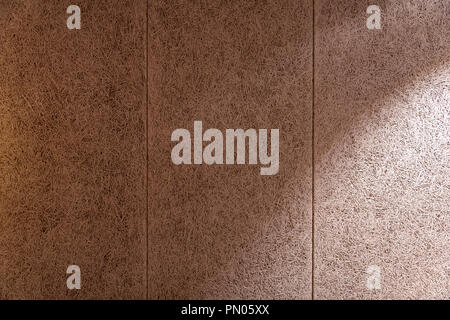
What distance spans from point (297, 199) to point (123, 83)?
4.12 feet

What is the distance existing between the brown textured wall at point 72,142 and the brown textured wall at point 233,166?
13 centimetres

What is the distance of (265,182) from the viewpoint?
6.48ft

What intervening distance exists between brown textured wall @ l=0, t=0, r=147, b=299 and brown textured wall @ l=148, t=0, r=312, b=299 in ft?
0.42

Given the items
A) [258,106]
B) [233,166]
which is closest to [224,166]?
[233,166]

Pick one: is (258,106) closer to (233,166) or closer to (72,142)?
(233,166)

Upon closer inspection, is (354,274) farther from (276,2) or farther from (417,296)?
(276,2)

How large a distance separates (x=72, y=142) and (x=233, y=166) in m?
0.98

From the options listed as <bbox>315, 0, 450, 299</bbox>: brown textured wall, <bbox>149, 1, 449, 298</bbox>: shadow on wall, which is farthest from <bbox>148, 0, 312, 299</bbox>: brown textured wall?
<bbox>315, 0, 450, 299</bbox>: brown textured wall

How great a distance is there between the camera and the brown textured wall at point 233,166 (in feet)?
6.42

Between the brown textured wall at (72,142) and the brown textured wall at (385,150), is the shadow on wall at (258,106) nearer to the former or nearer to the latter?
the brown textured wall at (385,150)

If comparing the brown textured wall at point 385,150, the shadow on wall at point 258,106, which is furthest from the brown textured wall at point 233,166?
the brown textured wall at point 385,150

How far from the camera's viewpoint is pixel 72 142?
196cm

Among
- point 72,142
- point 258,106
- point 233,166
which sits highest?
point 258,106

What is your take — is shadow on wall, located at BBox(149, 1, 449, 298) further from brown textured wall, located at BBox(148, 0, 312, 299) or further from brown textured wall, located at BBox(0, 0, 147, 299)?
brown textured wall, located at BBox(0, 0, 147, 299)
